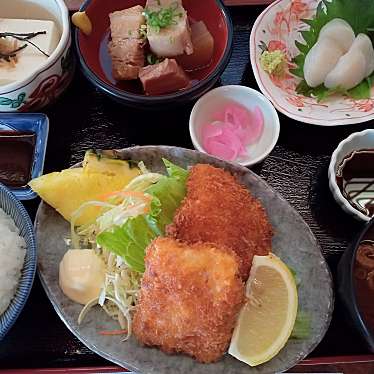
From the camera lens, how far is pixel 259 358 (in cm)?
165

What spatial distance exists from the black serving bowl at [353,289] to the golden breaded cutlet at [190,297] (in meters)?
0.34

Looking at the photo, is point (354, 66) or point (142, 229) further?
point (354, 66)

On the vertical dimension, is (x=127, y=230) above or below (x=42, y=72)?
below

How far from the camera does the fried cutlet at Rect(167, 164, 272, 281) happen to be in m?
1.77

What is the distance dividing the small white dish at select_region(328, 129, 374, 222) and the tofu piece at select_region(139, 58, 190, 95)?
0.61 m

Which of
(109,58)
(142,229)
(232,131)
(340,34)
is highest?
(340,34)

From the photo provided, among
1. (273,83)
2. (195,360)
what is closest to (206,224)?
(195,360)

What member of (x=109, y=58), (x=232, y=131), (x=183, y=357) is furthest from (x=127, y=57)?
(x=183, y=357)

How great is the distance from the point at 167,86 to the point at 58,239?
665 mm

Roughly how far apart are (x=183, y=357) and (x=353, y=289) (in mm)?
541

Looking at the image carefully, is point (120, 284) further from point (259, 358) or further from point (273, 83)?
point (273, 83)

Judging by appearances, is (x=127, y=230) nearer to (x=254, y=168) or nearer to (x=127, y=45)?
(x=254, y=168)

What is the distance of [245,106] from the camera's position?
2.21 meters

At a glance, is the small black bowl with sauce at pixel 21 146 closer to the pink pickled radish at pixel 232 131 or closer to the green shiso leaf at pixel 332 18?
the pink pickled radish at pixel 232 131
